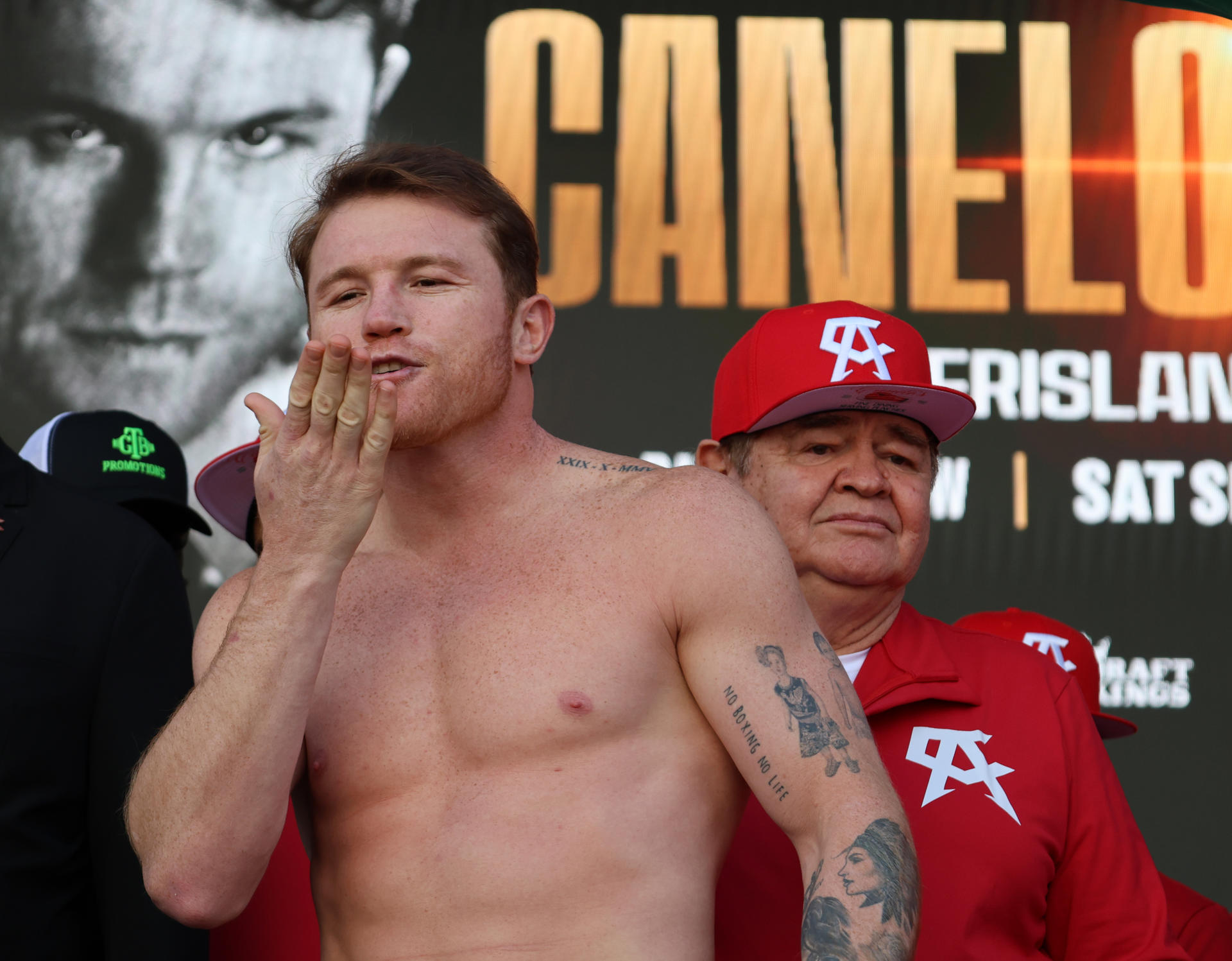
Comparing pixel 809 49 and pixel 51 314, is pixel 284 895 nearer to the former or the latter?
pixel 51 314

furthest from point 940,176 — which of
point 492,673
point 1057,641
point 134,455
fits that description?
point 492,673

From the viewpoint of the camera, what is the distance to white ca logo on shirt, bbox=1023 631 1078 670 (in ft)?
9.93

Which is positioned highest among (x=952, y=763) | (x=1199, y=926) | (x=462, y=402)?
(x=462, y=402)

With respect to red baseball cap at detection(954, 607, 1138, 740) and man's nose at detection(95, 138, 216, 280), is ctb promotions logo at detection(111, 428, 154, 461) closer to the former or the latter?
man's nose at detection(95, 138, 216, 280)

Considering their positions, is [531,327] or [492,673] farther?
[531,327]

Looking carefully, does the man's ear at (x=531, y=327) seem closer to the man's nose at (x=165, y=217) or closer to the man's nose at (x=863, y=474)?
the man's nose at (x=863, y=474)

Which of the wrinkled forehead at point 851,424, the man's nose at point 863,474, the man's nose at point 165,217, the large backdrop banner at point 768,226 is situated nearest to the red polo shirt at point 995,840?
the man's nose at point 863,474

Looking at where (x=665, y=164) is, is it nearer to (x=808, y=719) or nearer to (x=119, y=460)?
(x=119, y=460)

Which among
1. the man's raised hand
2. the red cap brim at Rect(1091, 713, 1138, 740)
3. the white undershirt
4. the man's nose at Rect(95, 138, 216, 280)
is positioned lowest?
the red cap brim at Rect(1091, 713, 1138, 740)

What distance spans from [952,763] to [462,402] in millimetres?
872

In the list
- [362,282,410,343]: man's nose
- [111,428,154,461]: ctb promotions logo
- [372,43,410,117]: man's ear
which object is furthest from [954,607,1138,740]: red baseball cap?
[372,43,410,117]: man's ear

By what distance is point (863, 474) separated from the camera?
226 cm

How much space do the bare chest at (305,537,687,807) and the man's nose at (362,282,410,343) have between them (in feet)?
1.02

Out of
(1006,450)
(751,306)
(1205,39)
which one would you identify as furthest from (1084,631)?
(1205,39)
